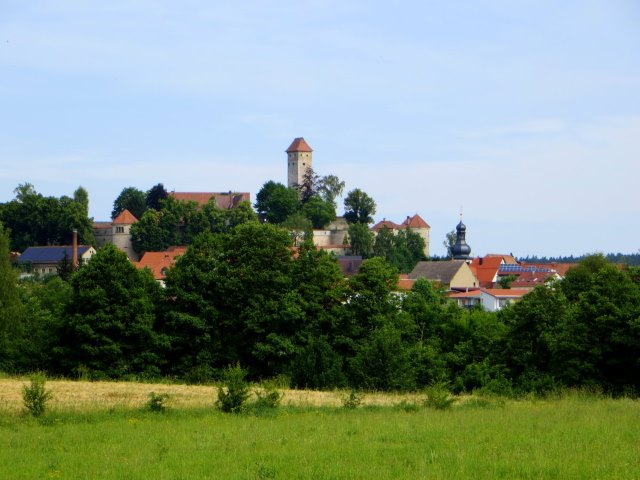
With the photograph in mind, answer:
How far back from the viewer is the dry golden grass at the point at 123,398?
1058 inches

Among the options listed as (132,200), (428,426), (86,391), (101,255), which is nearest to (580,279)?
(101,255)

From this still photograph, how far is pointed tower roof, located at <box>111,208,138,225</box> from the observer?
173750 mm

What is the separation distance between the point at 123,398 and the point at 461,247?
145m

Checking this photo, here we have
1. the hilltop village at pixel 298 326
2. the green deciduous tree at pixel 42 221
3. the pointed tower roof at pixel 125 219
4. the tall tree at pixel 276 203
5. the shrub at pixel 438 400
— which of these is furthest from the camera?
the tall tree at pixel 276 203

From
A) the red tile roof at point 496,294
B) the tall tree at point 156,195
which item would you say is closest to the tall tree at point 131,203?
the tall tree at point 156,195

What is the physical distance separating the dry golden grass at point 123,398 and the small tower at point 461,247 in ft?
450

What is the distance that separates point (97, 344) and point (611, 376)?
23.5 m

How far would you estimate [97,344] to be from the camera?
50.6 meters

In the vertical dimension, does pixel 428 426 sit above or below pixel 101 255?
below

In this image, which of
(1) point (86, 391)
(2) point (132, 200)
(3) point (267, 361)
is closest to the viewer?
(1) point (86, 391)

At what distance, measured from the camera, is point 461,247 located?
566 ft

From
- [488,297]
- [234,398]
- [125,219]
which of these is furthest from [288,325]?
[125,219]

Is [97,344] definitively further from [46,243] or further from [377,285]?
[46,243]

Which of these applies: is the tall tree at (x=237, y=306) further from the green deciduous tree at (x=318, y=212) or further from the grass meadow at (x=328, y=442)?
the green deciduous tree at (x=318, y=212)
